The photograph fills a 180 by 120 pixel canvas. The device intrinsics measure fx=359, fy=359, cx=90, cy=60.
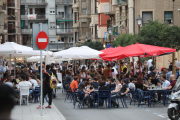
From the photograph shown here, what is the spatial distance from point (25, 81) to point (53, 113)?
3256 millimetres

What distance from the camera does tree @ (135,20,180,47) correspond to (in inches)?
1168

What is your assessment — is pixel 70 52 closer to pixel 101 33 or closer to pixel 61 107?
pixel 61 107

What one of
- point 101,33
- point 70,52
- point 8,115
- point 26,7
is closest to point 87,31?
point 101,33

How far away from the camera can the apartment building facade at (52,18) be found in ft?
280

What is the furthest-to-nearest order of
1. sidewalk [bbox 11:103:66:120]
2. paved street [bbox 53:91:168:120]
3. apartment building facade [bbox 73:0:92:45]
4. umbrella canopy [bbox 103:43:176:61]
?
1. apartment building facade [bbox 73:0:92:45]
2. umbrella canopy [bbox 103:43:176:61]
3. paved street [bbox 53:91:168:120]
4. sidewalk [bbox 11:103:66:120]

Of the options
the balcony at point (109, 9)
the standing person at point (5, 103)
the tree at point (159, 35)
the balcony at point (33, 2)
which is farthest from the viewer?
the balcony at point (33, 2)

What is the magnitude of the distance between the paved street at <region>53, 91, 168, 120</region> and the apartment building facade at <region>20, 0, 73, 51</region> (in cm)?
7082

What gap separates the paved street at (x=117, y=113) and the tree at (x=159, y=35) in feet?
50.2

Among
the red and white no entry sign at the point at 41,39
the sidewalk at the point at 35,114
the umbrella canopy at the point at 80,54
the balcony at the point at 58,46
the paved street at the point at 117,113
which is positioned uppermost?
the balcony at the point at 58,46

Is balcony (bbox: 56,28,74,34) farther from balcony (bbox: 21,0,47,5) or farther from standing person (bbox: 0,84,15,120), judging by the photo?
standing person (bbox: 0,84,15,120)

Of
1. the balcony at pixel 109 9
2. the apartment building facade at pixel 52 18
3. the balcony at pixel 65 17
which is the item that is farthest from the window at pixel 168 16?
the balcony at pixel 65 17

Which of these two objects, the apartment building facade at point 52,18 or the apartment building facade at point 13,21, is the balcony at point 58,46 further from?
the apartment building facade at point 13,21

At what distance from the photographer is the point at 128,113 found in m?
13.1

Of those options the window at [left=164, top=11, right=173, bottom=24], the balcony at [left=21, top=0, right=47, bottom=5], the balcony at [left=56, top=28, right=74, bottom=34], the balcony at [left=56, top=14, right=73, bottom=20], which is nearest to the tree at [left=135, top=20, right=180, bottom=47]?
the window at [left=164, top=11, right=173, bottom=24]
